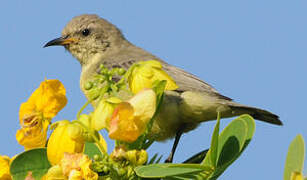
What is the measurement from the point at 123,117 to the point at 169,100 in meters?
2.31

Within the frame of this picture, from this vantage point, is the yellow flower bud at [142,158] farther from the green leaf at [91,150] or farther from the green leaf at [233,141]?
the green leaf at [91,150]

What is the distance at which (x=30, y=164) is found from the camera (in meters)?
2.68

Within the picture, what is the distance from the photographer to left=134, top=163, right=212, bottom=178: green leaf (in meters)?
2.22

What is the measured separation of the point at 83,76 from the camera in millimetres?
6988

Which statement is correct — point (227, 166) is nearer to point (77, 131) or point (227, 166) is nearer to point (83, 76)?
point (77, 131)

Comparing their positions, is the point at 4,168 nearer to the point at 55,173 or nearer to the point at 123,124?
the point at 55,173

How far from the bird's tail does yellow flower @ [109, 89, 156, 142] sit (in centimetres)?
288

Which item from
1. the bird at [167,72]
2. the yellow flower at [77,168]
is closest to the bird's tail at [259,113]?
the bird at [167,72]

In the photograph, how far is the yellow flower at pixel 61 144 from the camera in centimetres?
246

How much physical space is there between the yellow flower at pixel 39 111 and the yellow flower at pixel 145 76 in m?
0.40

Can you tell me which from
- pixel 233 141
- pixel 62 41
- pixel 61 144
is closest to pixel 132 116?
pixel 61 144

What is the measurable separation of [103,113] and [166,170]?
0.42 m

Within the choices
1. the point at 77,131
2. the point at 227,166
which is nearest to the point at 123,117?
the point at 77,131

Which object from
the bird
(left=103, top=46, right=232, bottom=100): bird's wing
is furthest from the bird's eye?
(left=103, top=46, right=232, bottom=100): bird's wing
